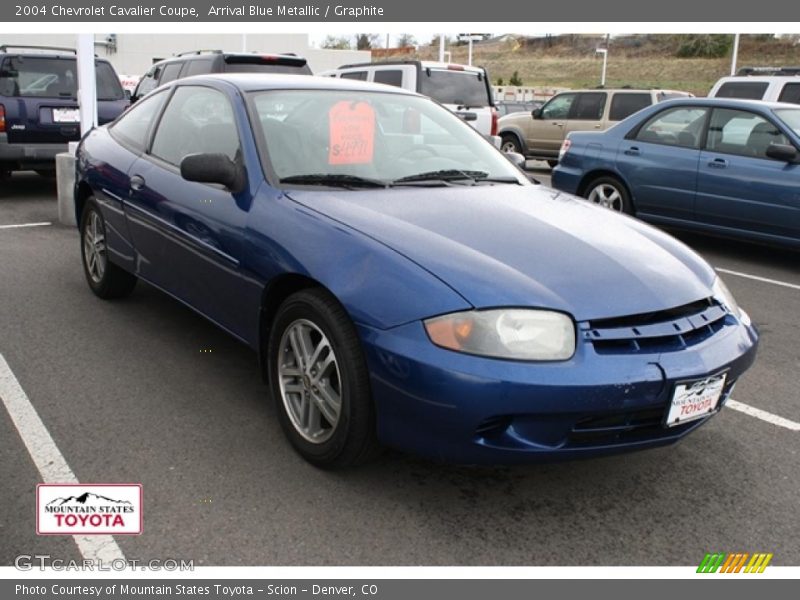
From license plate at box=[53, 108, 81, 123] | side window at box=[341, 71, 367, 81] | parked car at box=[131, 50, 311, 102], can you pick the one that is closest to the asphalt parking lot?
license plate at box=[53, 108, 81, 123]

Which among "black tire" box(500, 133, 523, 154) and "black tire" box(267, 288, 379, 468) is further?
"black tire" box(500, 133, 523, 154)

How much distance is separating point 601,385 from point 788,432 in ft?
5.28

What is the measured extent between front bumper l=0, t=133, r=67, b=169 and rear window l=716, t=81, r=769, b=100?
9.29m

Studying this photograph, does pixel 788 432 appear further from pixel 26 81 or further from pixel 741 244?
pixel 26 81

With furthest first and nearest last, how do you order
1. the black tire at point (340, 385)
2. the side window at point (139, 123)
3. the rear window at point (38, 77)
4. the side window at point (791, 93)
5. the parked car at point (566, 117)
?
the parked car at point (566, 117) → the side window at point (791, 93) → the rear window at point (38, 77) → the side window at point (139, 123) → the black tire at point (340, 385)

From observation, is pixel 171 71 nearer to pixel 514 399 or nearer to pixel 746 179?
pixel 746 179

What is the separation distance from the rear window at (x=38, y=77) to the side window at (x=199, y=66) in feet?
4.08

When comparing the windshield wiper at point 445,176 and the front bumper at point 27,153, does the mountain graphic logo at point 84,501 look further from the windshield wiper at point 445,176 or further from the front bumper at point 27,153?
the front bumper at point 27,153

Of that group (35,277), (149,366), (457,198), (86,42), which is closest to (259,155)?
(457,198)

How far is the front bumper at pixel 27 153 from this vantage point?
9078 millimetres

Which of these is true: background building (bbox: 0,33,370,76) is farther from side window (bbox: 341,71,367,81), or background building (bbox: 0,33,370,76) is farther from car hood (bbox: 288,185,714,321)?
car hood (bbox: 288,185,714,321)

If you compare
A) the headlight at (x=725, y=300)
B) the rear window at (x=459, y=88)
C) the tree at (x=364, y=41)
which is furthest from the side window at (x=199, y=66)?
the tree at (x=364, y=41)

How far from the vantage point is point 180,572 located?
257cm

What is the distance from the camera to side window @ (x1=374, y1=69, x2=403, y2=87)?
11883 mm
